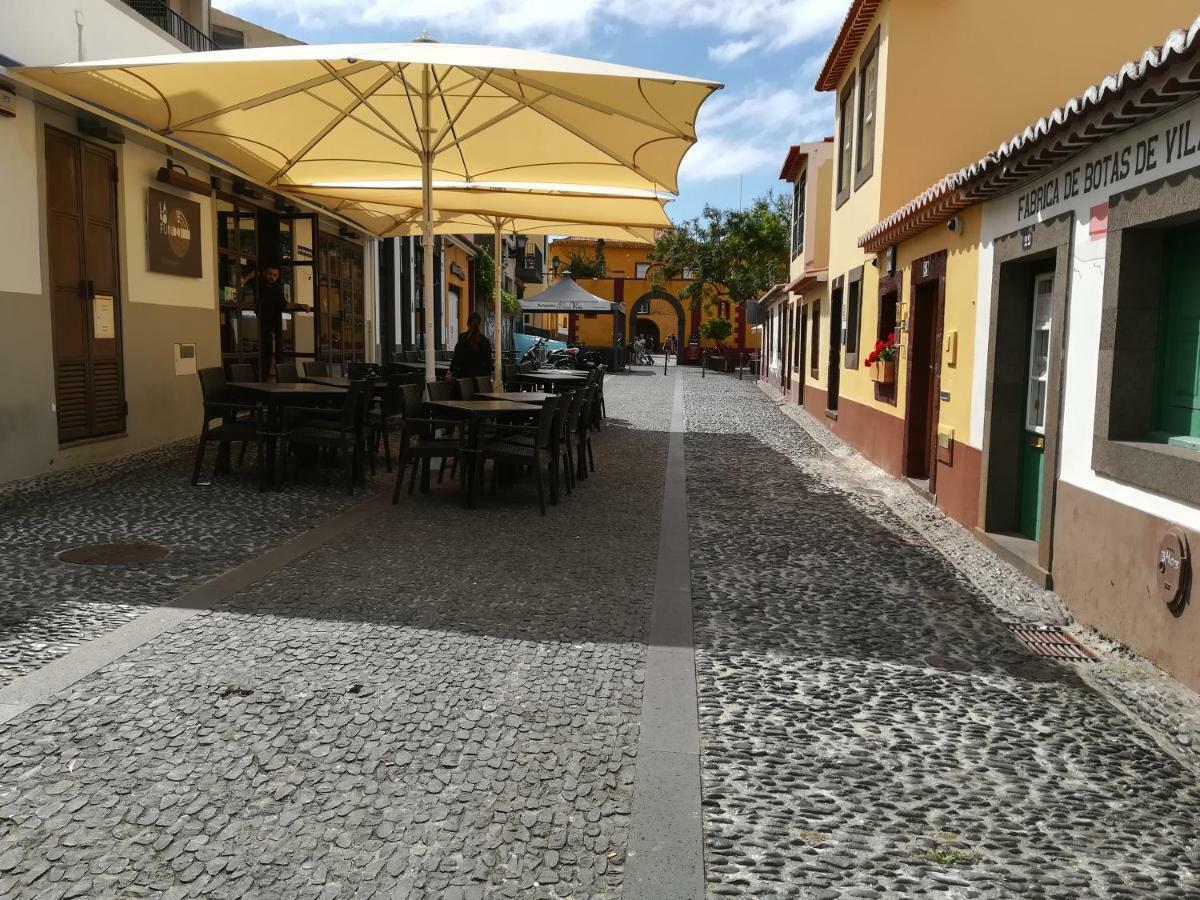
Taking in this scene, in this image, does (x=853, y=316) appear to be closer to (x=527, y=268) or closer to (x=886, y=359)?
(x=886, y=359)

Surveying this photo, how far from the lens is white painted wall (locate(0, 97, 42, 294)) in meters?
7.33

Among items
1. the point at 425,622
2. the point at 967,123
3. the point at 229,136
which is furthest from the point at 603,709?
the point at 967,123

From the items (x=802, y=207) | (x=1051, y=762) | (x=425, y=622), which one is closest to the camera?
(x=1051, y=762)

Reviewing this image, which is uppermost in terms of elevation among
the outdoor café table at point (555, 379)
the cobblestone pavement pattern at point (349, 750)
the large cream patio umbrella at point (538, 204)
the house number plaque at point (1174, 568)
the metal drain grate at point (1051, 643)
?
the large cream patio umbrella at point (538, 204)

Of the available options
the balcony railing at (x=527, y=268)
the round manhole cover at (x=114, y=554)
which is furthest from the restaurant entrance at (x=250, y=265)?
the balcony railing at (x=527, y=268)

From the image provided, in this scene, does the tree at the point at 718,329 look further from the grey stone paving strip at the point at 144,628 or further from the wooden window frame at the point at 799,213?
the grey stone paving strip at the point at 144,628

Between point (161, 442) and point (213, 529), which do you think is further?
point (161, 442)

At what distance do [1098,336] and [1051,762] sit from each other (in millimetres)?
2593

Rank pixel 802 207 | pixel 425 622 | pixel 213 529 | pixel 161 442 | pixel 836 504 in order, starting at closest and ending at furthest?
pixel 425 622 < pixel 213 529 < pixel 836 504 < pixel 161 442 < pixel 802 207

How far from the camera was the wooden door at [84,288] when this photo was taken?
8062mm

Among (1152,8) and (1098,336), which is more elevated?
(1152,8)

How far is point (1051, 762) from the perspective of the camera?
3.28 meters

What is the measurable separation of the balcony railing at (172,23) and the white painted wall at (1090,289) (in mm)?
9561

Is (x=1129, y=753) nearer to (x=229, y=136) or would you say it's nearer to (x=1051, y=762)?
(x=1051, y=762)
